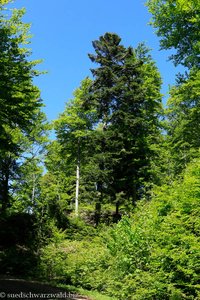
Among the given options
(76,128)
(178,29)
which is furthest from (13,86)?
(76,128)

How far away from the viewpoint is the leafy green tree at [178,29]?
1895cm

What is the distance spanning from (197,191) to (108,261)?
8.48m

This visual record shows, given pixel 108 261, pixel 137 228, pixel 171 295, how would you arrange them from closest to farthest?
pixel 171 295 < pixel 137 228 < pixel 108 261

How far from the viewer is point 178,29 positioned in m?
19.8

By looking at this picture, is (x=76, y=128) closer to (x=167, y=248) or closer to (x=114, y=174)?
(x=114, y=174)

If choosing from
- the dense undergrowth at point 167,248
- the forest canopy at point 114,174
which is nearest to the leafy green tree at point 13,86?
the forest canopy at point 114,174

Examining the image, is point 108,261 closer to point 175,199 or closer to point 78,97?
point 175,199

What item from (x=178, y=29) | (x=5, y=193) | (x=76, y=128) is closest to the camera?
(x=178, y=29)

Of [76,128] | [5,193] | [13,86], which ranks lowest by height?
[5,193]

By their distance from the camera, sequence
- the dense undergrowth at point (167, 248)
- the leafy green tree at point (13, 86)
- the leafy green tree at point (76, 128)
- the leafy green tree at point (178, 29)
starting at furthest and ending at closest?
the leafy green tree at point (76, 128) → the leafy green tree at point (178, 29) → the leafy green tree at point (13, 86) → the dense undergrowth at point (167, 248)

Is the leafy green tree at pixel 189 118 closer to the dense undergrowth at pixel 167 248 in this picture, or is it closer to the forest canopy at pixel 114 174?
the forest canopy at pixel 114 174

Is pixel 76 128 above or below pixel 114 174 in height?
above

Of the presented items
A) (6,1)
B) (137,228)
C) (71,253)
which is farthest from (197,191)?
(6,1)

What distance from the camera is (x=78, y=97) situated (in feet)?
110
